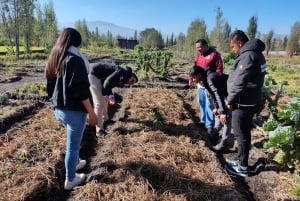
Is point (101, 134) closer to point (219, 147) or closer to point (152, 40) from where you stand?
point (219, 147)

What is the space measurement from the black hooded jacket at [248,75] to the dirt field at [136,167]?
40.3 inches

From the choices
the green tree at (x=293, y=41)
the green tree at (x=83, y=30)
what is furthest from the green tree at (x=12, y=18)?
the green tree at (x=293, y=41)

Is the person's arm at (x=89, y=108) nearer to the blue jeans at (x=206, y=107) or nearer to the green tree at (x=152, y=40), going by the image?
the blue jeans at (x=206, y=107)

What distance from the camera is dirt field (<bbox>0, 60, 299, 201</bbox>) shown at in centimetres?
332

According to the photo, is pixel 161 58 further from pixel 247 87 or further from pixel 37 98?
pixel 247 87

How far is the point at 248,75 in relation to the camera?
3.63 m

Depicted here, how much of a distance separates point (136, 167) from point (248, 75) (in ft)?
6.21

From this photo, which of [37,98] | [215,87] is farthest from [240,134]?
[37,98]

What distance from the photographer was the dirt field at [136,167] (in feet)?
10.9

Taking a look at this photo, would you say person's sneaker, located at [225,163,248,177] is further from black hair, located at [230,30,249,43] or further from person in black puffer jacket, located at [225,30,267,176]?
black hair, located at [230,30,249,43]

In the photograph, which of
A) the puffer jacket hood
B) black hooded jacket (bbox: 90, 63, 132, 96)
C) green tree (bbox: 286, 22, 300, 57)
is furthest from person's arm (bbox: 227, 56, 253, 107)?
green tree (bbox: 286, 22, 300, 57)

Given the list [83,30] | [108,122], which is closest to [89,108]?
[108,122]

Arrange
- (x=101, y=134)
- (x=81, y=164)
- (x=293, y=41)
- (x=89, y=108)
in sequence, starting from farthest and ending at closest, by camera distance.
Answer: (x=293, y=41)
(x=101, y=134)
(x=81, y=164)
(x=89, y=108)

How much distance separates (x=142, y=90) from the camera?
8.97m
